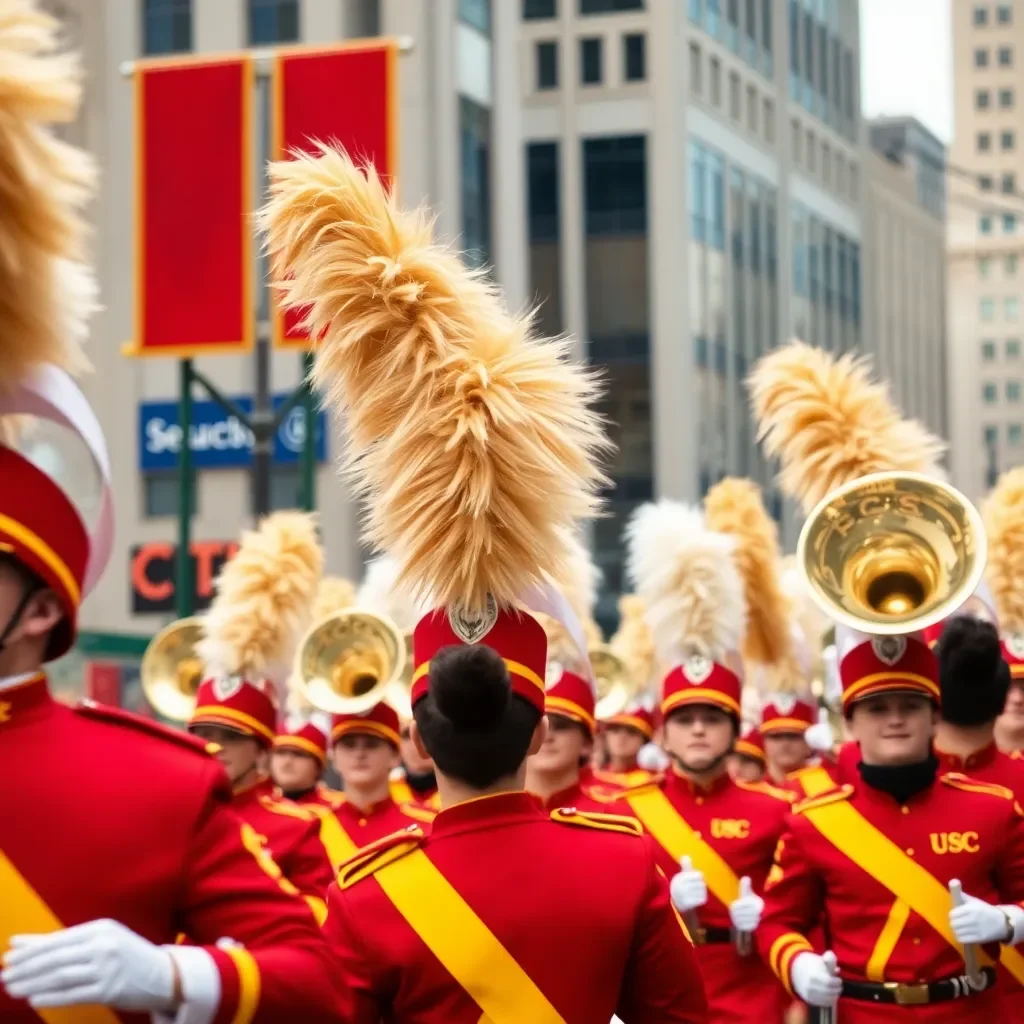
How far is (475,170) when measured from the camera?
41844 mm

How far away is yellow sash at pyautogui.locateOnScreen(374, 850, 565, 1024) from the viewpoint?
12.9ft

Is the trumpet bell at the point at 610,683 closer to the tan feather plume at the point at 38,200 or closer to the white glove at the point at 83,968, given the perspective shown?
the tan feather plume at the point at 38,200

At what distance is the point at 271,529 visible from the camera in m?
9.26

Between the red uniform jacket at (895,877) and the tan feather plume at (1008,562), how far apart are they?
93.6 inches

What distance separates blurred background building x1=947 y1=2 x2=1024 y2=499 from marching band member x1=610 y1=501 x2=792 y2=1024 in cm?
11609

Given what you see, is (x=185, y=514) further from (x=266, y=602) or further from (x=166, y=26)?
(x=166, y=26)

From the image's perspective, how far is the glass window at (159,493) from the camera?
38312 mm

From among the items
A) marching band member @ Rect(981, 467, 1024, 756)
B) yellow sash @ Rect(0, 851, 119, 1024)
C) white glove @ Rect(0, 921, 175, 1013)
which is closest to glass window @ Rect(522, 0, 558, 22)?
marching band member @ Rect(981, 467, 1024, 756)

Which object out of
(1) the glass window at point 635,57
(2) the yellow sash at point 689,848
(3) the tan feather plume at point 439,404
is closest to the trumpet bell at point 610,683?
(2) the yellow sash at point 689,848

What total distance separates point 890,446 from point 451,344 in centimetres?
312

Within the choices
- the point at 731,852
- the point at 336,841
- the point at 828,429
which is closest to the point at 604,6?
the point at 336,841

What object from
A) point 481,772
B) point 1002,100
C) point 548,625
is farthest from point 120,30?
point 1002,100

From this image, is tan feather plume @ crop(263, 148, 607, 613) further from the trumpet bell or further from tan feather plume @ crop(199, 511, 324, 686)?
the trumpet bell

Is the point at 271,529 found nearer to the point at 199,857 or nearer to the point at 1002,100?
the point at 199,857
